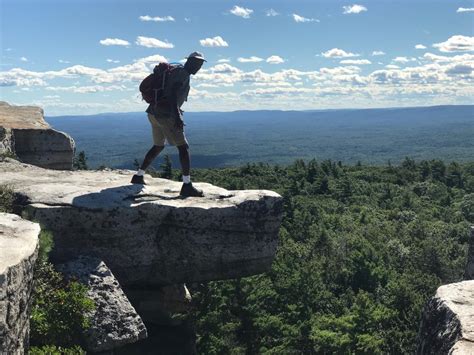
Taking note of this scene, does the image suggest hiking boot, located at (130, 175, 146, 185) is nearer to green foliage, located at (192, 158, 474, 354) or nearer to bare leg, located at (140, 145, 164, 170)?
bare leg, located at (140, 145, 164, 170)

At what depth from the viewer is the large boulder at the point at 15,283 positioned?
6484 millimetres

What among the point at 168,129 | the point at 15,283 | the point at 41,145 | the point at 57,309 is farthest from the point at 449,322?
the point at 41,145

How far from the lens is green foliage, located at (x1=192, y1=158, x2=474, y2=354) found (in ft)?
93.5

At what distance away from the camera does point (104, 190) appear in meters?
12.3

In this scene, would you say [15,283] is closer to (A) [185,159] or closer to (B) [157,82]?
(A) [185,159]

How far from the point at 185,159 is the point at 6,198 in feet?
14.5

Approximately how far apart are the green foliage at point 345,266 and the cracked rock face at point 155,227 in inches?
487

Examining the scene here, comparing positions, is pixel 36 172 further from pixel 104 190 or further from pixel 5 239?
pixel 5 239

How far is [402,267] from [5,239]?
54409mm

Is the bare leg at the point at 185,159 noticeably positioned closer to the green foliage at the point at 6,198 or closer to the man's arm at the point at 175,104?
the man's arm at the point at 175,104

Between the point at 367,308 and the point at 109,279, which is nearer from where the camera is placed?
the point at 109,279

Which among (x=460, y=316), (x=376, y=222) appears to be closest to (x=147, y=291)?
(x=460, y=316)

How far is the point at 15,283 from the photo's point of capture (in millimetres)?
6844

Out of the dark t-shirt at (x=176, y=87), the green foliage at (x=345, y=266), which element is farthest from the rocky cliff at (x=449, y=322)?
the green foliage at (x=345, y=266)
